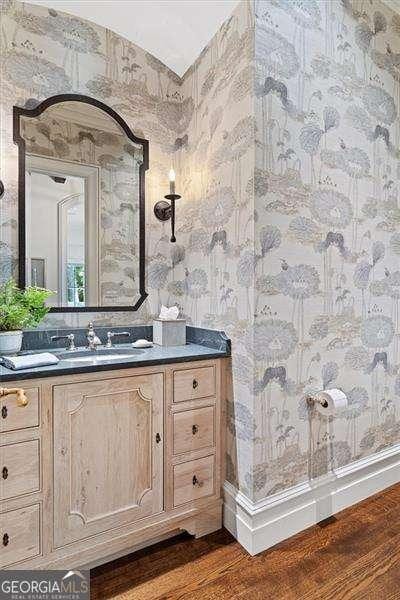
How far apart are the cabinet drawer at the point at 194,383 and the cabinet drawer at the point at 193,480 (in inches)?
13.0

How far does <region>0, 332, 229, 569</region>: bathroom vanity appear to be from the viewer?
4.35 feet

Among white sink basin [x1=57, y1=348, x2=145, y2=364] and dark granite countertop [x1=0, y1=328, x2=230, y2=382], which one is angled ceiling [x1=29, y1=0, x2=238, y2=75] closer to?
dark granite countertop [x1=0, y1=328, x2=230, y2=382]

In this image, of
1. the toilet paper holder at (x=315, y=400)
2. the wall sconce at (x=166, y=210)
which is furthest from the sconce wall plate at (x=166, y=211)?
the toilet paper holder at (x=315, y=400)

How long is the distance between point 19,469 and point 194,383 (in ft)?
2.65

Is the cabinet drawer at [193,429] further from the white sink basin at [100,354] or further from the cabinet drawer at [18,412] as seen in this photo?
the cabinet drawer at [18,412]

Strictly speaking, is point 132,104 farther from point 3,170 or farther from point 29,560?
point 29,560

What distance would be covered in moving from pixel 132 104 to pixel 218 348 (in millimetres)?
1577

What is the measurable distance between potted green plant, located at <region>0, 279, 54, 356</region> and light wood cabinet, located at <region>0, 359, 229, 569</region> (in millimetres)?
407

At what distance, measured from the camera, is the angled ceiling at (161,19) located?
185 centimetres

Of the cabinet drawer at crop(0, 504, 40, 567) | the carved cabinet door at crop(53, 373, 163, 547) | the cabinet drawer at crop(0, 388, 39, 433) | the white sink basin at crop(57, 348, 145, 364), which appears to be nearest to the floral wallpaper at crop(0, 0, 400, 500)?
the white sink basin at crop(57, 348, 145, 364)

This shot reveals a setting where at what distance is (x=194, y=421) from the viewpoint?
5.66 feet

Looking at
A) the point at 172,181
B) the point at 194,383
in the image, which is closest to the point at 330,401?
the point at 194,383

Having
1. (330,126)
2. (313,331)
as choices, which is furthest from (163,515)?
(330,126)

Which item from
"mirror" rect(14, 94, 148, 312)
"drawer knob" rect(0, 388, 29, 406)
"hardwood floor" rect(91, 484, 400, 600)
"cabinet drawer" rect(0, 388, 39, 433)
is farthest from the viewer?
"mirror" rect(14, 94, 148, 312)
